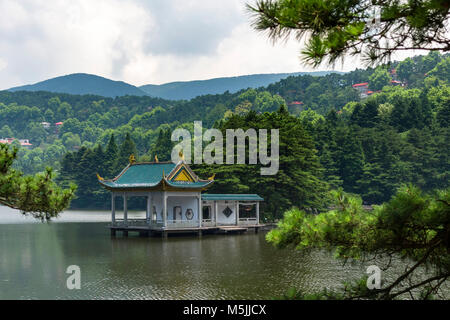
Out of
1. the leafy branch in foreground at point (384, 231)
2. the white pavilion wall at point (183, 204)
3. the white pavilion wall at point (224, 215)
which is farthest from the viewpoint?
the white pavilion wall at point (224, 215)

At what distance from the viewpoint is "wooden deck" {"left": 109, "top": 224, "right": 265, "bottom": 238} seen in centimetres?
2400

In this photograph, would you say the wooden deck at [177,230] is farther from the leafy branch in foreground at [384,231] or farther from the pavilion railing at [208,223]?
the leafy branch in foreground at [384,231]

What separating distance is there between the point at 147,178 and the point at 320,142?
Result: 18206 mm

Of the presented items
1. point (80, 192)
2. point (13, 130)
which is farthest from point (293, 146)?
point (13, 130)

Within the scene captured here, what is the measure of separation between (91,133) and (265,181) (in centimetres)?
10010

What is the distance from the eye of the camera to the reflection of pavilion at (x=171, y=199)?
2417cm

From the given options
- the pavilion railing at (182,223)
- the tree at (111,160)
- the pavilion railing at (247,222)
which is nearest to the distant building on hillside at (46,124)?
the tree at (111,160)

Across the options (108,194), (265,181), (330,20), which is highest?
(330,20)

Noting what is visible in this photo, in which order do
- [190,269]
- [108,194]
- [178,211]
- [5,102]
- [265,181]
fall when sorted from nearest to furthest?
1. [190,269]
2. [178,211]
3. [265,181]
4. [108,194]
5. [5,102]

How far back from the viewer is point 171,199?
25.8m

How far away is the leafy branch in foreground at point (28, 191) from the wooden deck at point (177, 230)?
14.9 meters

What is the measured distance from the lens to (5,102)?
142875 mm

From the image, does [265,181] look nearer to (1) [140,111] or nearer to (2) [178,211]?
(2) [178,211]

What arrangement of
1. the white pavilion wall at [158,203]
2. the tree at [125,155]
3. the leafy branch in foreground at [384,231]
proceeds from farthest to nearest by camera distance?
1. the tree at [125,155]
2. the white pavilion wall at [158,203]
3. the leafy branch in foreground at [384,231]
